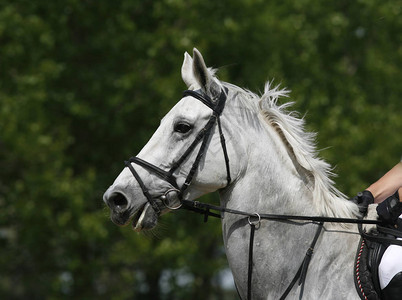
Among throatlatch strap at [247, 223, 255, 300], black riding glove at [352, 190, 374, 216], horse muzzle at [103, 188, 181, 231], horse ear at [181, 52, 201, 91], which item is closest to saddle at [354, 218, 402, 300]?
black riding glove at [352, 190, 374, 216]

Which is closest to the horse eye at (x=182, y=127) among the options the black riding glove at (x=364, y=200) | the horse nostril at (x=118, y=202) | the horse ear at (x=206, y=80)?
the horse ear at (x=206, y=80)

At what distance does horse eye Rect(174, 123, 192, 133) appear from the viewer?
4.42 m

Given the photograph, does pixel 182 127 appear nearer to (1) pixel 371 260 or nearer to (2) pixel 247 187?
(2) pixel 247 187

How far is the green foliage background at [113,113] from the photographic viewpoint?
13758mm

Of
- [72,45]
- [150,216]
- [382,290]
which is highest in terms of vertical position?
[72,45]

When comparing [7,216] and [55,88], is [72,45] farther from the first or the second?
[7,216]

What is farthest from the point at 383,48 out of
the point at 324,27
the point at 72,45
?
the point at 72,45

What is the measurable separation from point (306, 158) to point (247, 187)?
468 millimetres

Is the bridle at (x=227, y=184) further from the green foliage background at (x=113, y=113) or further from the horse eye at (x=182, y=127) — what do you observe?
the green foliage background at (x=113, y=113)

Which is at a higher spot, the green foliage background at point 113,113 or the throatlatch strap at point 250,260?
the green foliage background at point 113,113

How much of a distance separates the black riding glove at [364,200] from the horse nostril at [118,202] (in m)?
1.63

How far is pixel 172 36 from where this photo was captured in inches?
562

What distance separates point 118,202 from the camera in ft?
14.1

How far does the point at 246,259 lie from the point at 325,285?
21.5 inches
